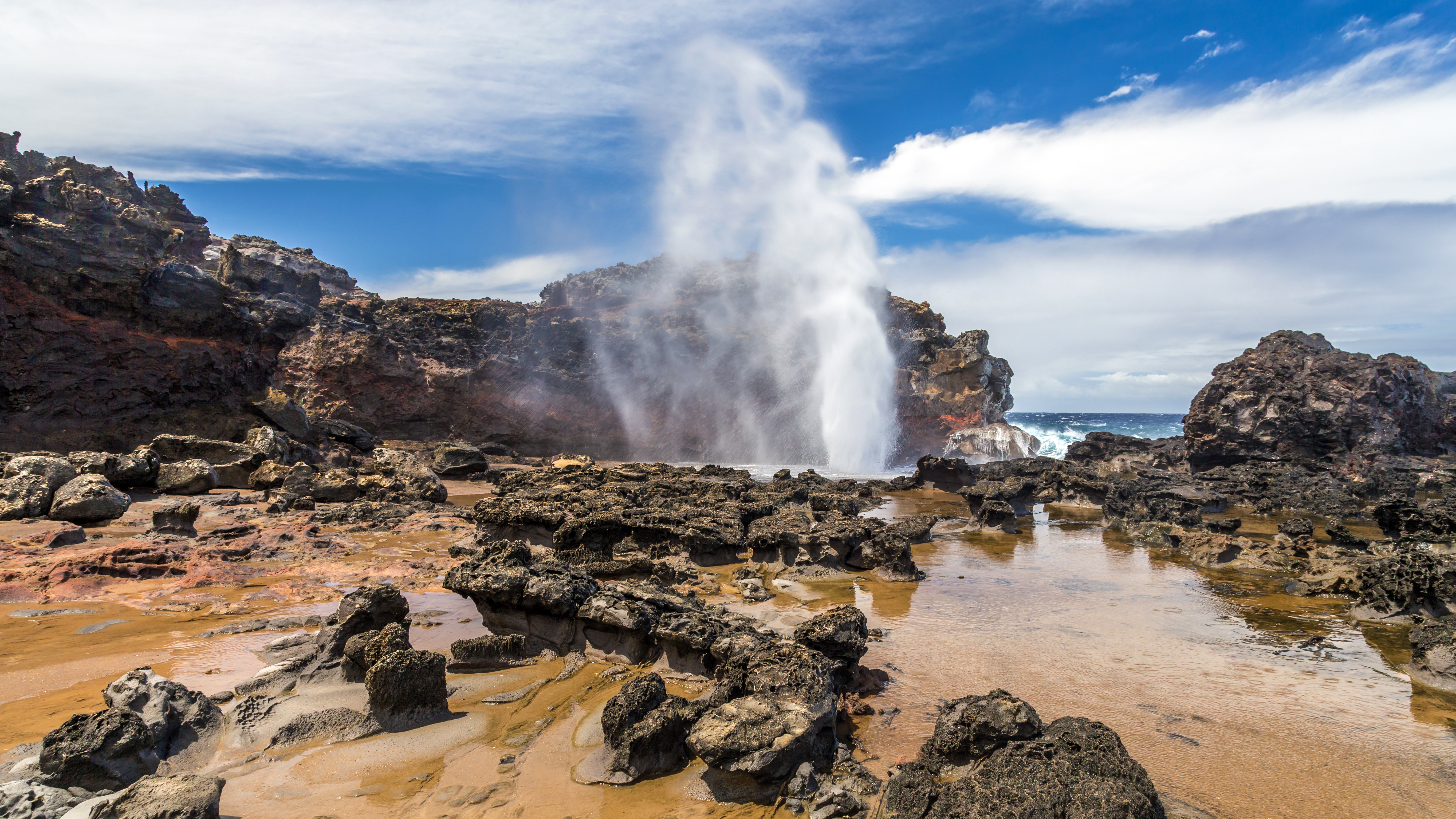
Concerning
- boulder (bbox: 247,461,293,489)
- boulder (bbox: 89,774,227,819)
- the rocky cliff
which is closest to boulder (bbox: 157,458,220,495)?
boulder (bbox: 247,461,293,489)

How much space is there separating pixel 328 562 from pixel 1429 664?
12.3m

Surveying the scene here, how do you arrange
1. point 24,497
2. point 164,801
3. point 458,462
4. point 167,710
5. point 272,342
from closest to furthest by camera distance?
point 164,801
point 167,710
point 24,497
point 272,342
point 458,462

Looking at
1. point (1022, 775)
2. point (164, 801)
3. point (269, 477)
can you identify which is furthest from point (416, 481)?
point (1022, 775)

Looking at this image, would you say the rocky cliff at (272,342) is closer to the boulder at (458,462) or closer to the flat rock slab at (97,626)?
the boulder at (458,462)

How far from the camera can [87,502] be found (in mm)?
9320

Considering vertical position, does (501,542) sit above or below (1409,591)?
above

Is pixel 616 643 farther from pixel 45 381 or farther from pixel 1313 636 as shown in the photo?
pixel 45 381

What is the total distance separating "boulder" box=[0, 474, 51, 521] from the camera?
9.02 m

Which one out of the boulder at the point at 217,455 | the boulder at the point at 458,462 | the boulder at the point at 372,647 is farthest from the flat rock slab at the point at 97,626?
the boulder at the point at 458,462

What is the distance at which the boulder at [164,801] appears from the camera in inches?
104

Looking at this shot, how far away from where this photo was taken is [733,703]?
382 centimetres

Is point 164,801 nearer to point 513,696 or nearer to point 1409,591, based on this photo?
point 513,696

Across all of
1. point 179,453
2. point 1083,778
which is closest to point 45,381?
point 179,453

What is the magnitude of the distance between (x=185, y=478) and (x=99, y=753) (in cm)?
1153
